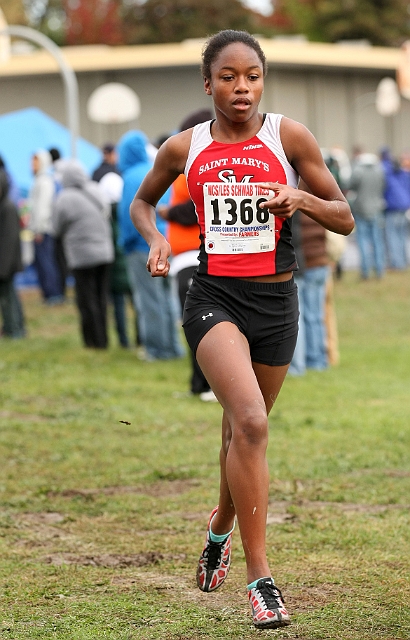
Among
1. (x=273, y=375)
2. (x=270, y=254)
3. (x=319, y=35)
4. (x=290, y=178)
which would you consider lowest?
(x=319, y=35)

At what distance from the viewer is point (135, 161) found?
465 inches

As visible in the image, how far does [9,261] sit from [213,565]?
992 centimetres

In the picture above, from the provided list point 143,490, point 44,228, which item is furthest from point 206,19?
point 143,490

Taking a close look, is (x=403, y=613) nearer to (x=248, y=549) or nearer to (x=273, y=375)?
(x=248, y=549)

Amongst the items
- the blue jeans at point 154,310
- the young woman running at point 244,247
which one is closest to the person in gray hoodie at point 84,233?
the blue jeans at point 154,310

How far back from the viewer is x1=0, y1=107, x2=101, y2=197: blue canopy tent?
74.8ft

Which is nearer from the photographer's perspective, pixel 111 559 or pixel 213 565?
pixel 213 565

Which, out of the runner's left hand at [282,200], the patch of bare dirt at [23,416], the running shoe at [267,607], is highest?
the runner's left hand at [282,200]

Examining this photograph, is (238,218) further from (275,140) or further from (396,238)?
(396,238)

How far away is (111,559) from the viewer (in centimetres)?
550

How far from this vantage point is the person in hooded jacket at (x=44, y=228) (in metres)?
17.8

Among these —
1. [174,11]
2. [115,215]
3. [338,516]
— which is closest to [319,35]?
[174,11]

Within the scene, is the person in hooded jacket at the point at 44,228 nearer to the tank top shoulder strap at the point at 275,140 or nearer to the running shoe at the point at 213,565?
the running shoe at the point at 213,565

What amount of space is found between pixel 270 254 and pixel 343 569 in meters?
1.60
